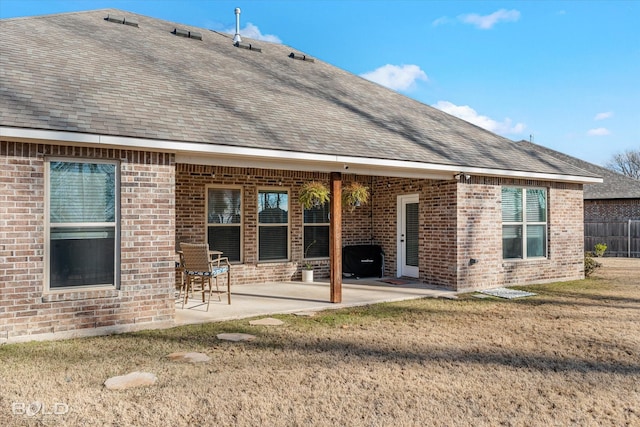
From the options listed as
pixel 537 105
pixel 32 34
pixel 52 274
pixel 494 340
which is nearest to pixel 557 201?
pixel 494 340

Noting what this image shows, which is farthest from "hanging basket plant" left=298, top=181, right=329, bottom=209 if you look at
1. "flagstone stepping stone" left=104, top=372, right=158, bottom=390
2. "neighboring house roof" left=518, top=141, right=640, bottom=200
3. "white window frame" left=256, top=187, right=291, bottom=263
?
"neighboring house roof" left=518, top=141, right=640, bottom=200

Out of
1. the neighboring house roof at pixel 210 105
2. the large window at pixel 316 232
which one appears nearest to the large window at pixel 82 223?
the neighboring house roof at pixel 210 105

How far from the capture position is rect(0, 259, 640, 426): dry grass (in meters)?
3.58

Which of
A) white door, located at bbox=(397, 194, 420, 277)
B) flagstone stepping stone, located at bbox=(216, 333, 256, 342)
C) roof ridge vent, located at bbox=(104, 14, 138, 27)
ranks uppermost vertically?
roof ridge vent, located at bbox=(104, 14, 138, 27)

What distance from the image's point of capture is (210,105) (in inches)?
311

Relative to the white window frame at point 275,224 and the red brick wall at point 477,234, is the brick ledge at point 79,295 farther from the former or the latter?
the red brick wall at point 477,234

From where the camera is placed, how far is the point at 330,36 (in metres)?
21.2

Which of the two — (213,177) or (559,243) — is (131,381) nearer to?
(213,177)

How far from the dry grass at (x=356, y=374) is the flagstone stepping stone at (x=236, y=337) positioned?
11cm

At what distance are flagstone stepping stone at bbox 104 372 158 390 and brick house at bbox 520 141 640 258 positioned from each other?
853 inches

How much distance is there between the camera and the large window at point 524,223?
1047 centimetres

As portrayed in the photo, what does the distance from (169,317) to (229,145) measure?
8.64ft

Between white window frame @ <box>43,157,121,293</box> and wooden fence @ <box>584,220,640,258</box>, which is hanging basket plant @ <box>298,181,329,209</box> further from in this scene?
wooden fence @ <box>584,220,640,258</box>

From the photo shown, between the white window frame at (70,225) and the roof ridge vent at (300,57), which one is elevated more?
the roof ridge vent at (300,57)
